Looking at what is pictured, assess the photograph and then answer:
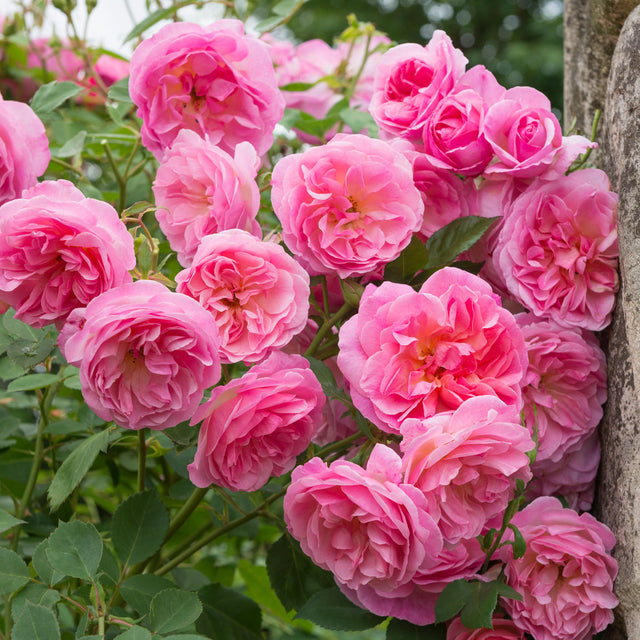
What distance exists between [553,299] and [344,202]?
261mm

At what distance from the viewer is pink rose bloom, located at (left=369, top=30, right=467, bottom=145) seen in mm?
857

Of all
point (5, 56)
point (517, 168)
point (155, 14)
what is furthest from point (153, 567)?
point (5, 56)

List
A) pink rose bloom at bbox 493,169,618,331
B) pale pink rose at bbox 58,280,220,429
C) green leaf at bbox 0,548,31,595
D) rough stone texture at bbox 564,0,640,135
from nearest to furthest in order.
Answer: pale pink rose at bbox 58,280,220,429 → green leaf at bbox 0,548,31,595 → pink rose bloom at bbox 493,169,618,331 → rough stone texture at bbox 564,0,640,135

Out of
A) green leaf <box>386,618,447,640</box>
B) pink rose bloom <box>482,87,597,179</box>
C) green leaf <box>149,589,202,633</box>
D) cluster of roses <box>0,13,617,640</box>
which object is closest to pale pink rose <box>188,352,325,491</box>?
cluster of roses <box>0,13,617,640</box>

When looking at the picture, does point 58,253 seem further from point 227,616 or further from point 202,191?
point 227,616

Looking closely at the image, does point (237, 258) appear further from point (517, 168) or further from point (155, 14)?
point (155, 14)

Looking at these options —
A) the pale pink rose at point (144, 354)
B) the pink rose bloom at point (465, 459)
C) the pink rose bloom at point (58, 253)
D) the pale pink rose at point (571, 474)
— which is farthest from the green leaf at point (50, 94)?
the pale pink rose at point (571, 474)

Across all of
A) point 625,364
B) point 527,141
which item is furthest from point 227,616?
point 527,141

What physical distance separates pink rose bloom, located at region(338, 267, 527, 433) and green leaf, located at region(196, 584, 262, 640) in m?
0.39

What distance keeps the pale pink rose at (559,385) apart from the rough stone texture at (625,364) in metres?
0.03

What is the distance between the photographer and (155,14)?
1.10 m

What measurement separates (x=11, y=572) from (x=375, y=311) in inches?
17.1

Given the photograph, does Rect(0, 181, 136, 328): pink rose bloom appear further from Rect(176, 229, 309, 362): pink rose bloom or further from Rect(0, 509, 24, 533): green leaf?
Rect(0, 509, 24, 533): green leaf

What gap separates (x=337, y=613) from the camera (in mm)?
814
